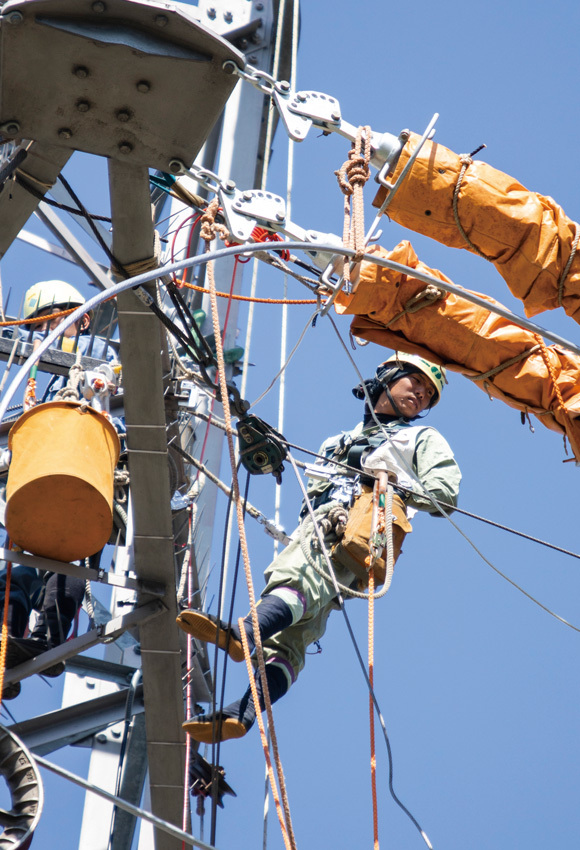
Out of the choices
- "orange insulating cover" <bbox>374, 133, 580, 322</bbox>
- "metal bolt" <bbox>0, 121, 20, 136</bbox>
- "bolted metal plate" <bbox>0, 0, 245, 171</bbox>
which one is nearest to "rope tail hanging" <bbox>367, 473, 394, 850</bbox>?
"orange insulating cover" <bbox>374, 133, 580, 322</bbox>

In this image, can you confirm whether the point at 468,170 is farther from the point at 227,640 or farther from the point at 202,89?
the point at 227,640

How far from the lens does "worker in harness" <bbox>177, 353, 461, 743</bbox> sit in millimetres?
5957

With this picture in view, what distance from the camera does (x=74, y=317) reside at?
4.57 m

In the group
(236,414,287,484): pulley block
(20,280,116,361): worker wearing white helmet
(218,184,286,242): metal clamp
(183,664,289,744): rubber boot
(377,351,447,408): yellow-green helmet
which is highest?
(20,280,116,361): worker wearing white helmet

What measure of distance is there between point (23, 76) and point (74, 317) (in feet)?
3.35

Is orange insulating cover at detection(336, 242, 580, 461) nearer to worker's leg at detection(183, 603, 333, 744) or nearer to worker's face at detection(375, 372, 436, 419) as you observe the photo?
worker's face at detection(375, 372, 436, 419)

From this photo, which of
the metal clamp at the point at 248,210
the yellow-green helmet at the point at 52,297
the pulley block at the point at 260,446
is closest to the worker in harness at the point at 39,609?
the pulley block at the point at 260,446

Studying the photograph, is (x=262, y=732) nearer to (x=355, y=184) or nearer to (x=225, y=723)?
(x=225, y=723)

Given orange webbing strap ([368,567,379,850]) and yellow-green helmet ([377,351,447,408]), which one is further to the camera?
yellow-green helmet ([377,351,447,408])

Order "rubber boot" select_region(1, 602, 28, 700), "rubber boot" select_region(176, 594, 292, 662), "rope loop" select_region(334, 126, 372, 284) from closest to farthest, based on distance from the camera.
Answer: "rope loop" select_region(334, 126, 372, 284) → "rubber boot" select_region(176, 594, 292, 662) → "rubber boot" select_region(1, 602, 28, 700)

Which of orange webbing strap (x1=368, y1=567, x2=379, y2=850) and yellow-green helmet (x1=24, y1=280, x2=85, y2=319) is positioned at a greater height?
yellow-green helmet (x1=24, y1=280, x2=85, y2=319)

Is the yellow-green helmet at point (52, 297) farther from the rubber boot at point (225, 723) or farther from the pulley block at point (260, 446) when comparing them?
the rubber boot at point (225, 723)

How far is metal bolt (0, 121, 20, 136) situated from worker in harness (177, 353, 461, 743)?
88.6 inches

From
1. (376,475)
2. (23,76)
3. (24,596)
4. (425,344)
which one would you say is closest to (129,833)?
(24,596)
